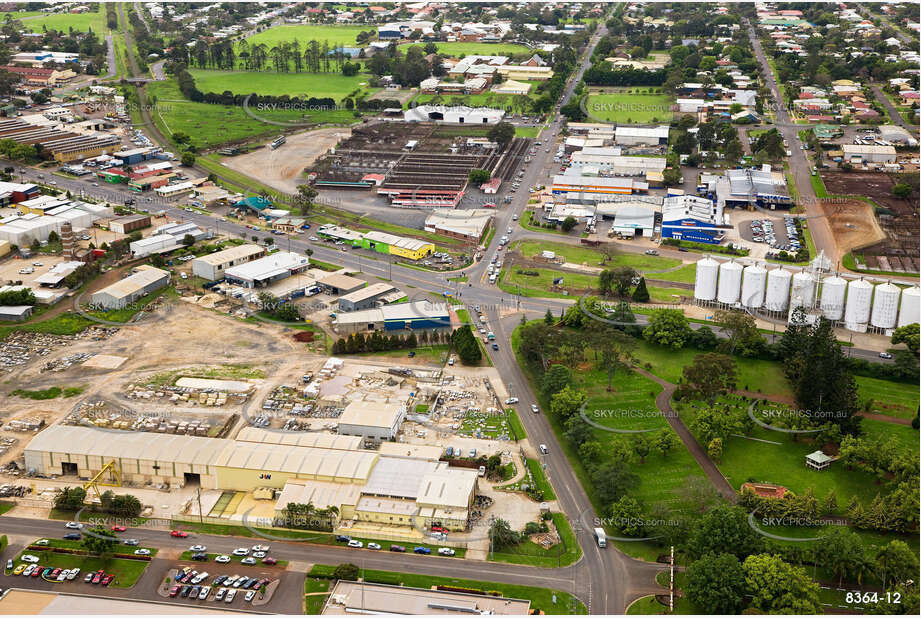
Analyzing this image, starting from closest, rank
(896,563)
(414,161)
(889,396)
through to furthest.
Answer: (896,563) → (889,396) → (414,161)

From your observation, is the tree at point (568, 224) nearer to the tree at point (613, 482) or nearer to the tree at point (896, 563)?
the tree at point (613, 482)

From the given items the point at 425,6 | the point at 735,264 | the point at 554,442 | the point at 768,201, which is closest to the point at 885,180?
the point at 768,201

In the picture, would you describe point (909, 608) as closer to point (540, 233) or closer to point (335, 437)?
point (335, 437)

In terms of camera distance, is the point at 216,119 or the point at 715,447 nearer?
the point at 715,447

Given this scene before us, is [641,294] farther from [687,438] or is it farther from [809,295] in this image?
[687,438]

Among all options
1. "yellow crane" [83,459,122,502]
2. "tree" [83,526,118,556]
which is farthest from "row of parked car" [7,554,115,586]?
"yellow crane" [83,459,122,502]

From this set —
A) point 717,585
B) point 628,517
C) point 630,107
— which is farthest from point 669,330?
point 630,107
